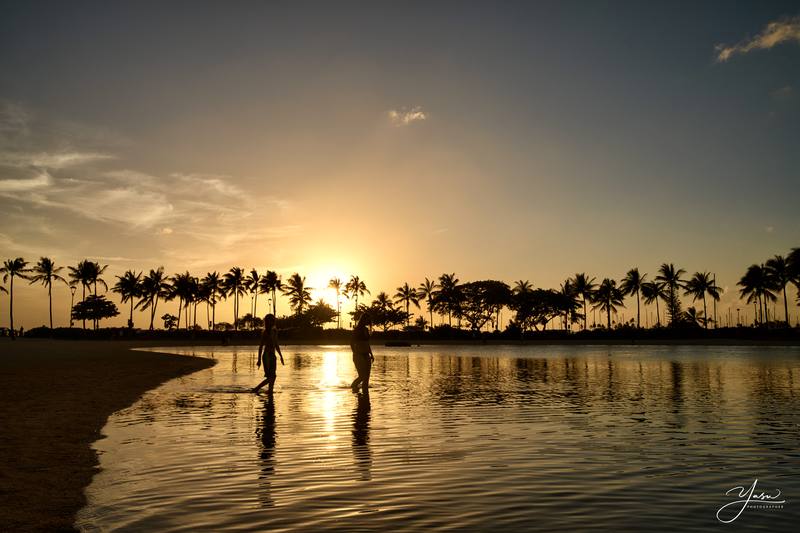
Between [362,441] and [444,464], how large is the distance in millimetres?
2293

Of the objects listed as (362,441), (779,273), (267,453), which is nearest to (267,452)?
(267,453)

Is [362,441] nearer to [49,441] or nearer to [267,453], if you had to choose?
[267,453]

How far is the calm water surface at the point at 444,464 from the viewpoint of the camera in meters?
6.00

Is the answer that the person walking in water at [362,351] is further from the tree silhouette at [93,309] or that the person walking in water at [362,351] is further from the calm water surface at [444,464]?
the tree silhouette at [93,309]

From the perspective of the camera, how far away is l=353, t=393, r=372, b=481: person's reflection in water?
8.13 meters

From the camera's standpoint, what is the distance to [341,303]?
154500 millimetres

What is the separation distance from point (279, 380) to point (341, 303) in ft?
427

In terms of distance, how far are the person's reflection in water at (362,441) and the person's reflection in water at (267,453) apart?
1.15m

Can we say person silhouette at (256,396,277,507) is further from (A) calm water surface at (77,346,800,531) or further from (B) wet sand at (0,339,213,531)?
(B) wet sand at (0,339,213,531)

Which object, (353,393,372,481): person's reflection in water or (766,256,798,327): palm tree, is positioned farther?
(766,256,798,327): palm tree

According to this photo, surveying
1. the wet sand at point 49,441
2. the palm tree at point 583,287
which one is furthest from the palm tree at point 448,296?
the wet sand at point 49,441

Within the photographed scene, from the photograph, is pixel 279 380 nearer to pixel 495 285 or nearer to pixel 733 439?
pixel 733 439

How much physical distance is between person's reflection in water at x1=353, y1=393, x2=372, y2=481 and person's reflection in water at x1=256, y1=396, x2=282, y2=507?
1.15 metres

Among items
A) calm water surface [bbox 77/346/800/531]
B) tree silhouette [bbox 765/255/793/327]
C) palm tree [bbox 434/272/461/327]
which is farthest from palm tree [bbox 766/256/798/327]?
calm water surface [bbox 77/346/800/531]
